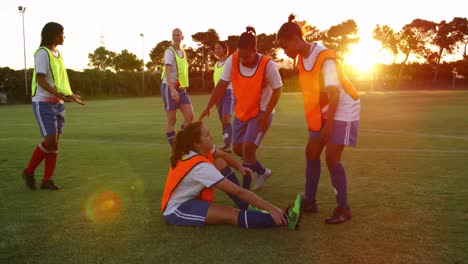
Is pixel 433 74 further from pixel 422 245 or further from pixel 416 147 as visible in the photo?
pixel 422 245

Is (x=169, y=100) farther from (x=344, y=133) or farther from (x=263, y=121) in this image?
(x=344, y=133)

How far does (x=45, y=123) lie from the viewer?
22.0 feet

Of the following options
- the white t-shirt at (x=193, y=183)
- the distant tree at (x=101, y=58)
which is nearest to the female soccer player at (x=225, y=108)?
the white t-shirt at (x=193, y=183)

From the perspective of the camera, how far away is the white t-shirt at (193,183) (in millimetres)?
4637

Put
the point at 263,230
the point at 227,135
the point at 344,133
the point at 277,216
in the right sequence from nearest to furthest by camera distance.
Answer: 1. the point at 277,216
2. the point at 263,230
3. the point at 344,133
4. the point at 227,135

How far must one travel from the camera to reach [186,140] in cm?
483

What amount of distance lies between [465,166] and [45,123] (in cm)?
602

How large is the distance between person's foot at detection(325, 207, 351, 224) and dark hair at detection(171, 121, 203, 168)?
145 centimetres

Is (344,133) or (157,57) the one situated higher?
(157,57)

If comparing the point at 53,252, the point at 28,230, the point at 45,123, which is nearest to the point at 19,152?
the point at 45,123

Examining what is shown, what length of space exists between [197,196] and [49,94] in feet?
9.47

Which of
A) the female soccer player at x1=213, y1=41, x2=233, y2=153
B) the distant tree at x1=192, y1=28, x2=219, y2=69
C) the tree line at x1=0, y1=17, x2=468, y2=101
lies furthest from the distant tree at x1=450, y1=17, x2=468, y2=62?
the female soccer player at x1=213, y1=41, x2=233, y2=153

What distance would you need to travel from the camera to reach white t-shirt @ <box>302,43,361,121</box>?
4809mm

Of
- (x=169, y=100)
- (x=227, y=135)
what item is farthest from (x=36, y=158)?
(x=227, y=135)
